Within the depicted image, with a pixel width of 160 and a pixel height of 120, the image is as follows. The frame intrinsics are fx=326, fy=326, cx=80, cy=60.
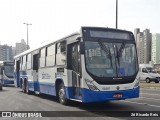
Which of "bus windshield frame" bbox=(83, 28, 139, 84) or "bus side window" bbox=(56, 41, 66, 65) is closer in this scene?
"bus windshield frame" bbox=(83, 28, 139, 84)

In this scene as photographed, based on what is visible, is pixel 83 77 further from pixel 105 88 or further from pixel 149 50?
pixel 149 50

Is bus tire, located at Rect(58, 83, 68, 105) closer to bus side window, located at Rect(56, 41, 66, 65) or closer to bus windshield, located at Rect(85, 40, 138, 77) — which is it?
bus side window, located at Rect(56, 41, 66, 65)

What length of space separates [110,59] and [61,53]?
2960 millimetres

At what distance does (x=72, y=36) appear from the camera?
1344 cm

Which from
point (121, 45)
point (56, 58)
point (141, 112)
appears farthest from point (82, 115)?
point (56, 58)

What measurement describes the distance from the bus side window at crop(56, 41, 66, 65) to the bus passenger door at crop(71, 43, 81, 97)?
0.82 meters

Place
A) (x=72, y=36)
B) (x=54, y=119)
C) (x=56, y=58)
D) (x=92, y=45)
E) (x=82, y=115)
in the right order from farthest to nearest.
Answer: (x=56, y=58), (x=72, y=36), (x=92, y=45), (x=82, y=115), (x=54, y=119)

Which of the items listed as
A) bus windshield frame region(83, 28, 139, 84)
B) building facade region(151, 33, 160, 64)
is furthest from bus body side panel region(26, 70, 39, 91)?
building facade region(151, 33, 160, 64)

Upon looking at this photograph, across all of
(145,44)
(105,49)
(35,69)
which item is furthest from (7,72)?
(145,44)

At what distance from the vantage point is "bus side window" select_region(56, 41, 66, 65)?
1420cm

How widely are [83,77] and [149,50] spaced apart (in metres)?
114

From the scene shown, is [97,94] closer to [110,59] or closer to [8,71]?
[110,59]

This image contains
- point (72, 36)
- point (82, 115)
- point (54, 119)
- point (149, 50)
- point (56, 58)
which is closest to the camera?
point (54, 119)

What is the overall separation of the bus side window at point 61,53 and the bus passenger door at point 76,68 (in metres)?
0.82
